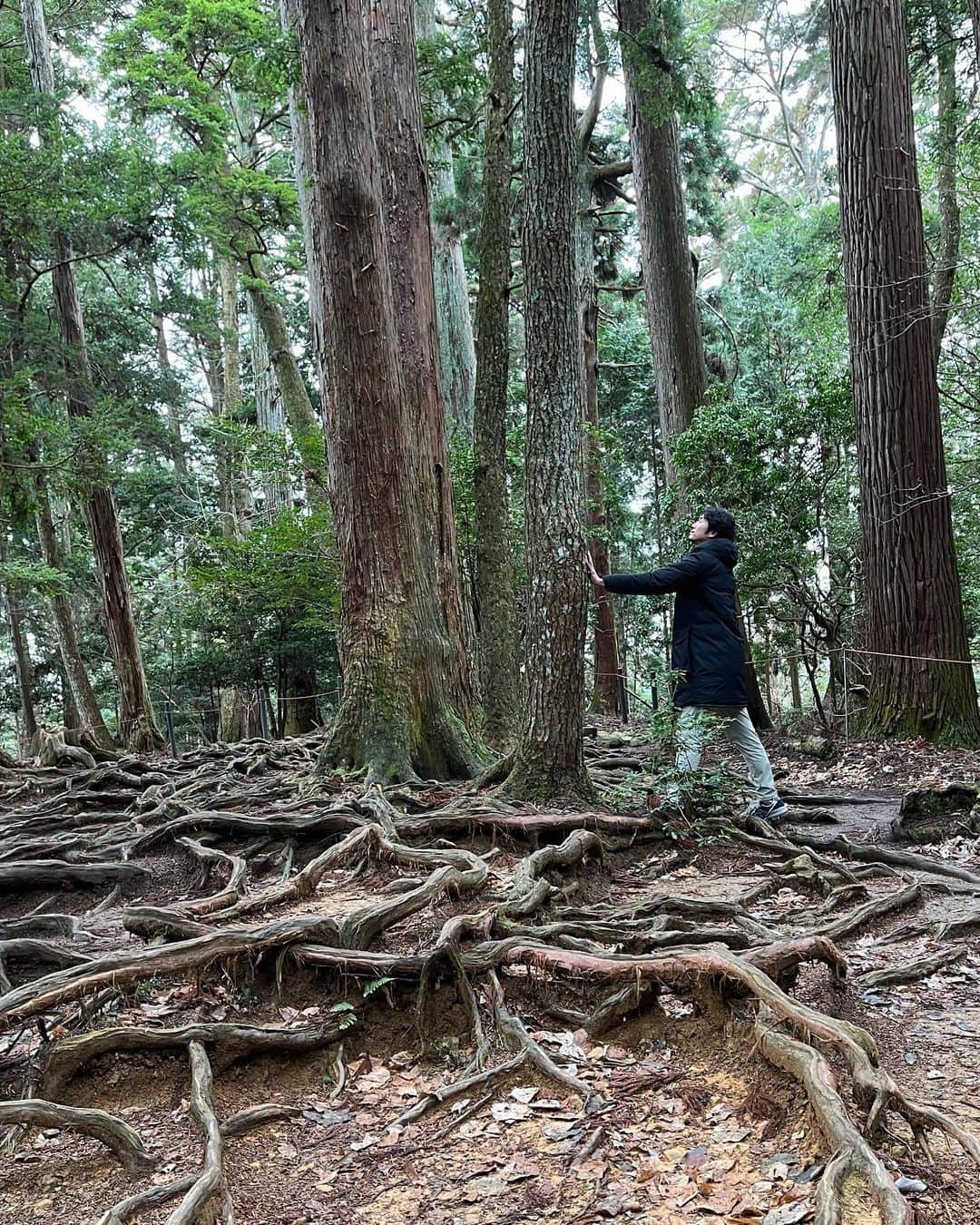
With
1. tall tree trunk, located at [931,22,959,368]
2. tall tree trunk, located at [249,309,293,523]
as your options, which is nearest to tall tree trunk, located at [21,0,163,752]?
tall tree trunk, located at [249,309,293,523]

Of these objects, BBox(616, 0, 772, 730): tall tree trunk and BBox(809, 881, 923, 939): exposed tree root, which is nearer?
BBox(809, 881, 923, 939): exposed tree root

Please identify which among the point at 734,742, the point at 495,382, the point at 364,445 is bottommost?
the point at 734,742

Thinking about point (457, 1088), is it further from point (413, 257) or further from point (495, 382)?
point (495, 382)

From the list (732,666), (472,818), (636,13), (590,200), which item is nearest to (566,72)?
(732,666)

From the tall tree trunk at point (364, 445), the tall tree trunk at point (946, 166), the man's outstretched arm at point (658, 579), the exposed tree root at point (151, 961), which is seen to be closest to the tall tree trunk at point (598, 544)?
the tall tree trunk at point (946, 166)

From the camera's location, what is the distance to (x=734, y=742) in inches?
220

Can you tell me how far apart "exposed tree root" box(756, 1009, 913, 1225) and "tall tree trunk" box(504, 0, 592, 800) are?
9.79ft

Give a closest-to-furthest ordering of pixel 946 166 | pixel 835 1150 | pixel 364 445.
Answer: pixel 835 1150
pixel 364 445
pixel 946 166

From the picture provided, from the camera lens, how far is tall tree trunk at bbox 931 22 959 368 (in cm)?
1098

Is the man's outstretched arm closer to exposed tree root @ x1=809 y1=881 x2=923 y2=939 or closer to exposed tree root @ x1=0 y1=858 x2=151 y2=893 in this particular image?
exposed tree root @ x1=809 y1=881 x2=923 y2=939

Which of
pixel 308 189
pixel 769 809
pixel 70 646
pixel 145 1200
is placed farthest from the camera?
pixel 70 646

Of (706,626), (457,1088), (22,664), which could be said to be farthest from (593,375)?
(457,1088)

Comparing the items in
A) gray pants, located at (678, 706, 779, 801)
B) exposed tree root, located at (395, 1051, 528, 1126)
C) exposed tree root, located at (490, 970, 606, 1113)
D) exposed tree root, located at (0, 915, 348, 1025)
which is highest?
gray pants, located at (678, 706, 779, 801)

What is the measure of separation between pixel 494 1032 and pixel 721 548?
3461 mm
